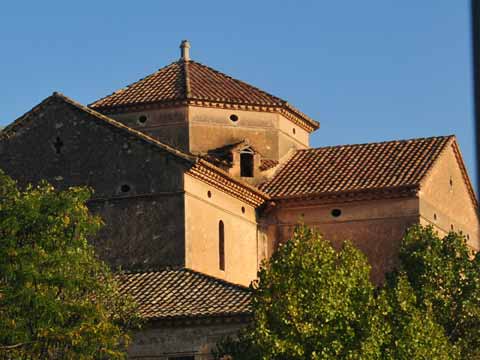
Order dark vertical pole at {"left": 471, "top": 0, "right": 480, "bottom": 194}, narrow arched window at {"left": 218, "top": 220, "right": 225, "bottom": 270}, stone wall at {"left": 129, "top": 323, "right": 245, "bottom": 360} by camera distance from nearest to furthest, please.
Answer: dark vertical pole at {"left": 471, "top": 0, "right": 480, "bottom": 194}
stone wall at {"left": 129, "top": 323, "right": 245, "bottom": 360}
narrow arched window at {"left": 218, "top": 220, "right": 225, "bottom": 270}

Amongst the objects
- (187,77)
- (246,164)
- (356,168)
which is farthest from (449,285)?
(187,77)

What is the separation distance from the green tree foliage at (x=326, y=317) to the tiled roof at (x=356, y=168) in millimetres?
9761

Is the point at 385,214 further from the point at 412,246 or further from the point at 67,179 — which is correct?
the point at 67,179

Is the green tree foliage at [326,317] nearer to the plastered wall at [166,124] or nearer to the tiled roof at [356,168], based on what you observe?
the tiled roof at [356,168]

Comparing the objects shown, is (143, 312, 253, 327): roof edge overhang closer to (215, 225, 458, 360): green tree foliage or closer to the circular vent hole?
(215, 225, 458, 360): green tree foliage

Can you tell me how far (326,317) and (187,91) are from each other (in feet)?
45.9

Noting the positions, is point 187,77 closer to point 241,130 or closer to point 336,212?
point 241,130

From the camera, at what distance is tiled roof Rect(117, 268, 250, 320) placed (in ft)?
81.9

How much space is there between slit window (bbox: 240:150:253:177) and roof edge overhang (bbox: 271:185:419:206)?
150cm

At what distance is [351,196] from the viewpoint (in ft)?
103

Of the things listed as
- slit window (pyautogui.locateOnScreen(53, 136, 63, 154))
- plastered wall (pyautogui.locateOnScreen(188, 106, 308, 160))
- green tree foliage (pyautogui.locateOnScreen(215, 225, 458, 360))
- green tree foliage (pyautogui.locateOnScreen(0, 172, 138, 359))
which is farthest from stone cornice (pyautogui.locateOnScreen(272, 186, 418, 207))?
green tree foliage (pyautogui.locateOnScreen(0, 172, 138, 359))

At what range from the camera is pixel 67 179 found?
1156 inches

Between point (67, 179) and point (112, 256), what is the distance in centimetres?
259

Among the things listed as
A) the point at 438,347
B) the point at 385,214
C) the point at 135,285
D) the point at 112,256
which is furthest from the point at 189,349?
the point at 385,214
